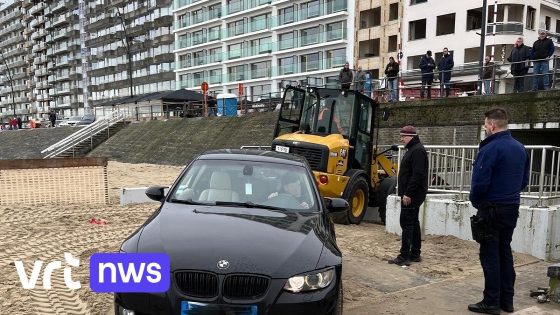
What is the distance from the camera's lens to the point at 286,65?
55281 mm

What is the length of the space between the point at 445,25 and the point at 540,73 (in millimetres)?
30766

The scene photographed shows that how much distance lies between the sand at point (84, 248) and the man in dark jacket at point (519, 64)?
8.34 meters

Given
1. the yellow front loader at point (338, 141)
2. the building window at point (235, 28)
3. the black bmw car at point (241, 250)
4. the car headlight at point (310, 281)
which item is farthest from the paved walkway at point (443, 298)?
the building window at point (235, 28)

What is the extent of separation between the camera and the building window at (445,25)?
42250 mm

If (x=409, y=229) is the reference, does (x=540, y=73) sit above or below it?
above

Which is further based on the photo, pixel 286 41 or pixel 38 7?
pixel 38 7

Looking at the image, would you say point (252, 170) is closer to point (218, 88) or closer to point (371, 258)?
point (371, 258)

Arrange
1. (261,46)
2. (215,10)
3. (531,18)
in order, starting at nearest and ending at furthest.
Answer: (531,18)
(261,46)
(215,10)

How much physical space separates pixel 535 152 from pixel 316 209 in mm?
4958

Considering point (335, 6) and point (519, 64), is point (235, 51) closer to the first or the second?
point (335, 6)

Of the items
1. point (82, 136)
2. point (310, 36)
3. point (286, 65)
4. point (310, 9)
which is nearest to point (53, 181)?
point (82, 136)

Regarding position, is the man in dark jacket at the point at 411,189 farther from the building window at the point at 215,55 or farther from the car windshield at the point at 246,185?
the building window at the point at 215,55

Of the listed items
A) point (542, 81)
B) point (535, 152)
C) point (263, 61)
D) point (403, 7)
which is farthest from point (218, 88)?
point (535, 152)

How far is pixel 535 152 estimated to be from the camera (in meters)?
7.63
